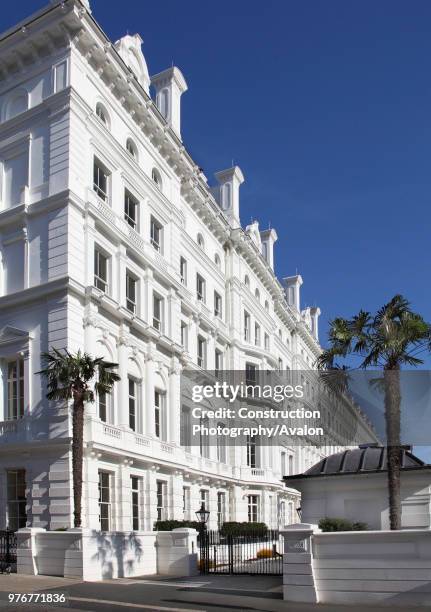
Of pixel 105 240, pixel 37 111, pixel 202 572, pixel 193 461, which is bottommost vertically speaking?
pixel 202 572

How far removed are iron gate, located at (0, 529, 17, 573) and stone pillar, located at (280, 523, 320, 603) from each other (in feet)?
31.5

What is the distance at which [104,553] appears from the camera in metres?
21.8

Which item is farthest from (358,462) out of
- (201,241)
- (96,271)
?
(201,241)

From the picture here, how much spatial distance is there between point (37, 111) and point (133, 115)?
18.5 feet

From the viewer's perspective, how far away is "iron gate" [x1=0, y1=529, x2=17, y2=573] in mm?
22531

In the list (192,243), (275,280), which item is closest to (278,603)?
(192,243)

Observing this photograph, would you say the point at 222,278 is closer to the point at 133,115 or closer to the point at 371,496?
the point at 133,115

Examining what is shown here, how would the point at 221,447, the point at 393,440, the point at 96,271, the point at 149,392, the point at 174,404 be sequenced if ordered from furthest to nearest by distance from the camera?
1. the point at 221,447
2. the point at 174,404
3. the point at 149,392
4. the point at 96,271
5. the point at 393,440

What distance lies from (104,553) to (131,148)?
19.5 metres

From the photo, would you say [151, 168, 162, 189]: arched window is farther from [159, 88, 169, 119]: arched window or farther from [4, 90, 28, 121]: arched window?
[4, 90, 28, 121]: arched window

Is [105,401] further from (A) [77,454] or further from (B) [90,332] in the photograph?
(A) [77,454]

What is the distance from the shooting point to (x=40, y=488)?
2608 centimetres

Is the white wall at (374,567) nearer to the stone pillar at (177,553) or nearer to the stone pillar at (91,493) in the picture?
the stone pillar at (177,553)

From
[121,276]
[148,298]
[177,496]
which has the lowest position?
[177,496]
